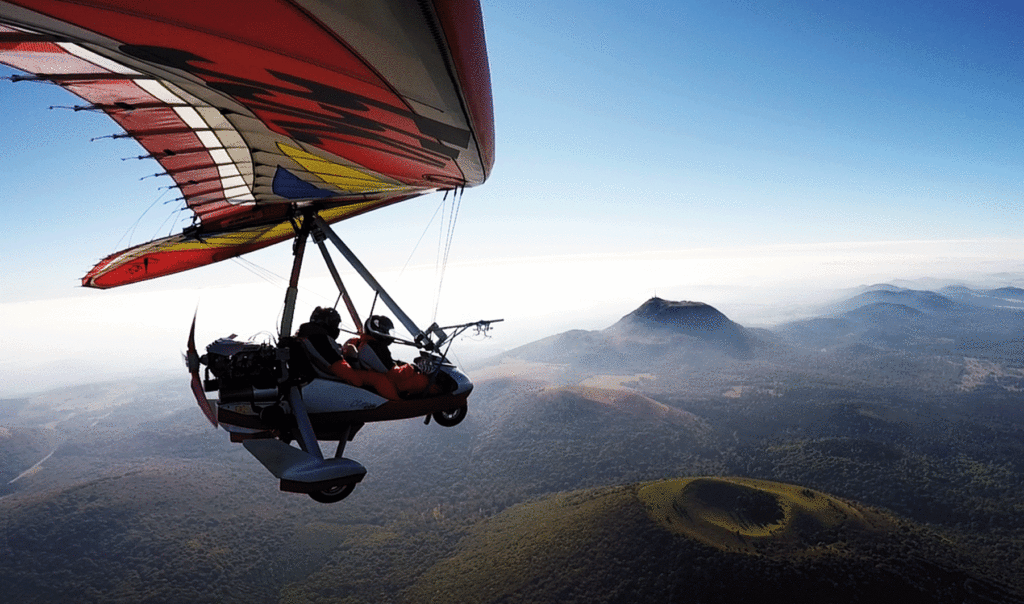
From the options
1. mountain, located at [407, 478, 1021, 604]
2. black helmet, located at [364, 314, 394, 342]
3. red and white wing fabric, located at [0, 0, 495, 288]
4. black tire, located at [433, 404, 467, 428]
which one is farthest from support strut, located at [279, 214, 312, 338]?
mountain, located at [407, 478, 1021, 604]

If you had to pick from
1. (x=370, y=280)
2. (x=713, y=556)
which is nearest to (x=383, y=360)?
(x=370, y=280)

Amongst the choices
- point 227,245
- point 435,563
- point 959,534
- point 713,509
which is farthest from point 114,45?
point 959,534

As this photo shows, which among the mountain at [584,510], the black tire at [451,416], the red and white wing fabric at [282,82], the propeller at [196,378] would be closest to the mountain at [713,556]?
the mountain at [584,510]

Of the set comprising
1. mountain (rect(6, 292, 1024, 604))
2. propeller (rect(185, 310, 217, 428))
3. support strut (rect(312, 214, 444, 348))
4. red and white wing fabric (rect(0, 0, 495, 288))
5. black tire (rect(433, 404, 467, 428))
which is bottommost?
mountain (rect(6, 292, 1024, 604))

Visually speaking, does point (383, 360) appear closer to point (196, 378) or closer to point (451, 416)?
point (451, 416)

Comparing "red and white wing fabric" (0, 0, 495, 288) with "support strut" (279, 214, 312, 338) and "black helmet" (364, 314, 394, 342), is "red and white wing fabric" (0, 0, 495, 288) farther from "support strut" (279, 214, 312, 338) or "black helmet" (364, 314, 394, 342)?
"black helmet" (364, 314, 394, 342)

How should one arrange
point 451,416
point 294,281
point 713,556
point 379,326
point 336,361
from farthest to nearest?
point 713,556 < point 451,416 < point 294,281 < point 379,326 < point 336,361

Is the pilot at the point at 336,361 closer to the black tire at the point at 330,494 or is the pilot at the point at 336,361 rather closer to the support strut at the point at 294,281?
the support strut at the point at 294,281
